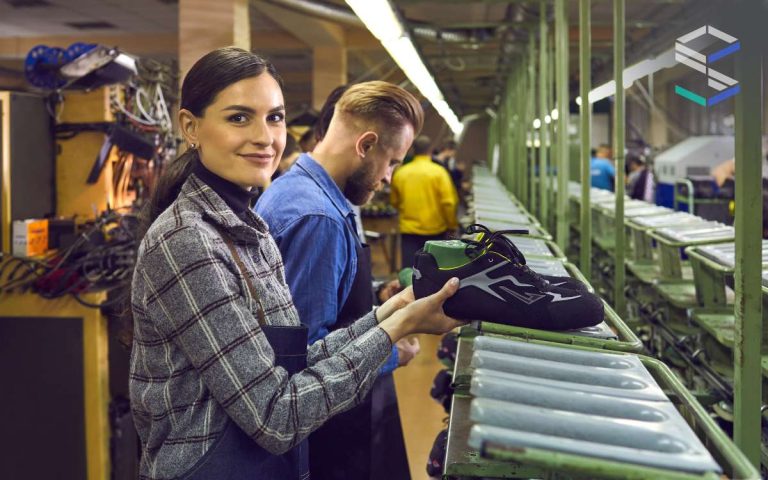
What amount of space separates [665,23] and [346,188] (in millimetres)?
3897

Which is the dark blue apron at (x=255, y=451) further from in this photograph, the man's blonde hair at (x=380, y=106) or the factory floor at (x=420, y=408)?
the factory floor at (x=420, y=408)

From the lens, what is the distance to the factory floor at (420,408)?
429cm

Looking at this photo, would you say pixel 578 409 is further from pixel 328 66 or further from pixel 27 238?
pixel 328 66

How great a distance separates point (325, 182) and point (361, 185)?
7.1 inches

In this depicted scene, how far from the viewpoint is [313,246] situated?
79.4 inches

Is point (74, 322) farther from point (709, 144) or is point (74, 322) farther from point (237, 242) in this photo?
point (709, 144)

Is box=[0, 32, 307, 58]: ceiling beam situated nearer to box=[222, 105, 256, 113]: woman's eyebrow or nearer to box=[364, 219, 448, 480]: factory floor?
box=[364, 219, 448, 480]: factory floor

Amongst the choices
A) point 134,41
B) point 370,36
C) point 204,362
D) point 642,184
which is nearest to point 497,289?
point 204,362

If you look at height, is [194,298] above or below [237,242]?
below

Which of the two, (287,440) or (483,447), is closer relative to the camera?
(483,447)

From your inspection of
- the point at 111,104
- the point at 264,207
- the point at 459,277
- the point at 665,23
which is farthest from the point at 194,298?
the point at 665,23

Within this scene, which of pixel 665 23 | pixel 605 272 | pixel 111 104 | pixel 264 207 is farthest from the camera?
pixel 665 23

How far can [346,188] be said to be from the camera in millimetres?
2426

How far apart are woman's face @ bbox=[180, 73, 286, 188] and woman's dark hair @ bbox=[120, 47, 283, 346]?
0.05 ft
